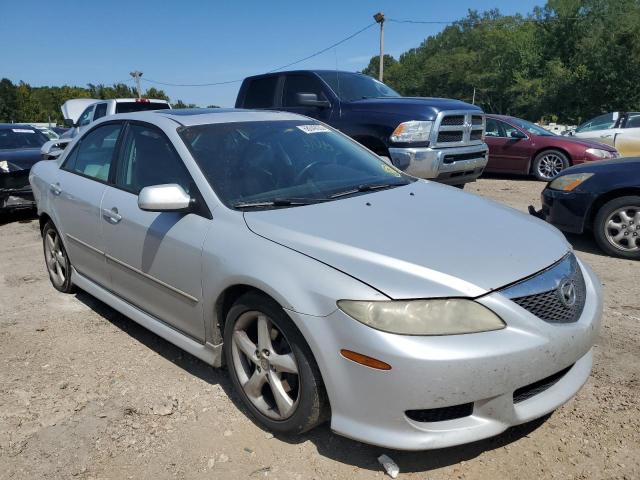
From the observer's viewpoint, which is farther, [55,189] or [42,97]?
[42,97]

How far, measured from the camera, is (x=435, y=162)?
6305 millimetres

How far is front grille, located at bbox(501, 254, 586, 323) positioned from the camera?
7.06 ft

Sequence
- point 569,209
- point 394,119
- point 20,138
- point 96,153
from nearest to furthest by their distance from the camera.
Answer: point 96,153 → point 569,209 → point 394,119 → point 20,138

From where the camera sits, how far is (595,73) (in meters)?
41.6

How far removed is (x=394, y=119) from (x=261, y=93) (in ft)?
9.06

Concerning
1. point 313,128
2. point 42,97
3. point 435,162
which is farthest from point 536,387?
point 42,97

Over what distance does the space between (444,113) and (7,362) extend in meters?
5.40

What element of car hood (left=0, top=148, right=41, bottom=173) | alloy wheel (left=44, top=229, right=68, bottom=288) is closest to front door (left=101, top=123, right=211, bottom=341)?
alloy wheel (left=44, top=229, right=68, bottom=288)

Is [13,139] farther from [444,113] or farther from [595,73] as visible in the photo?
[595,73]

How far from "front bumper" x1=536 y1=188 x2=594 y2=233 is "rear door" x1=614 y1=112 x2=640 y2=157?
22.1 feet

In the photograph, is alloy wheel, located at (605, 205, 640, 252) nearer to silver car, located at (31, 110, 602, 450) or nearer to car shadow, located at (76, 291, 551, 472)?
silver car, located at (31, 110, 602, 450)

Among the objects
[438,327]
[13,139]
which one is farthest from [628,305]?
[13,139]

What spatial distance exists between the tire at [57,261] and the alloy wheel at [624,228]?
5.20 m

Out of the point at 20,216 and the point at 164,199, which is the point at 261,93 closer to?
the point at 20,216
